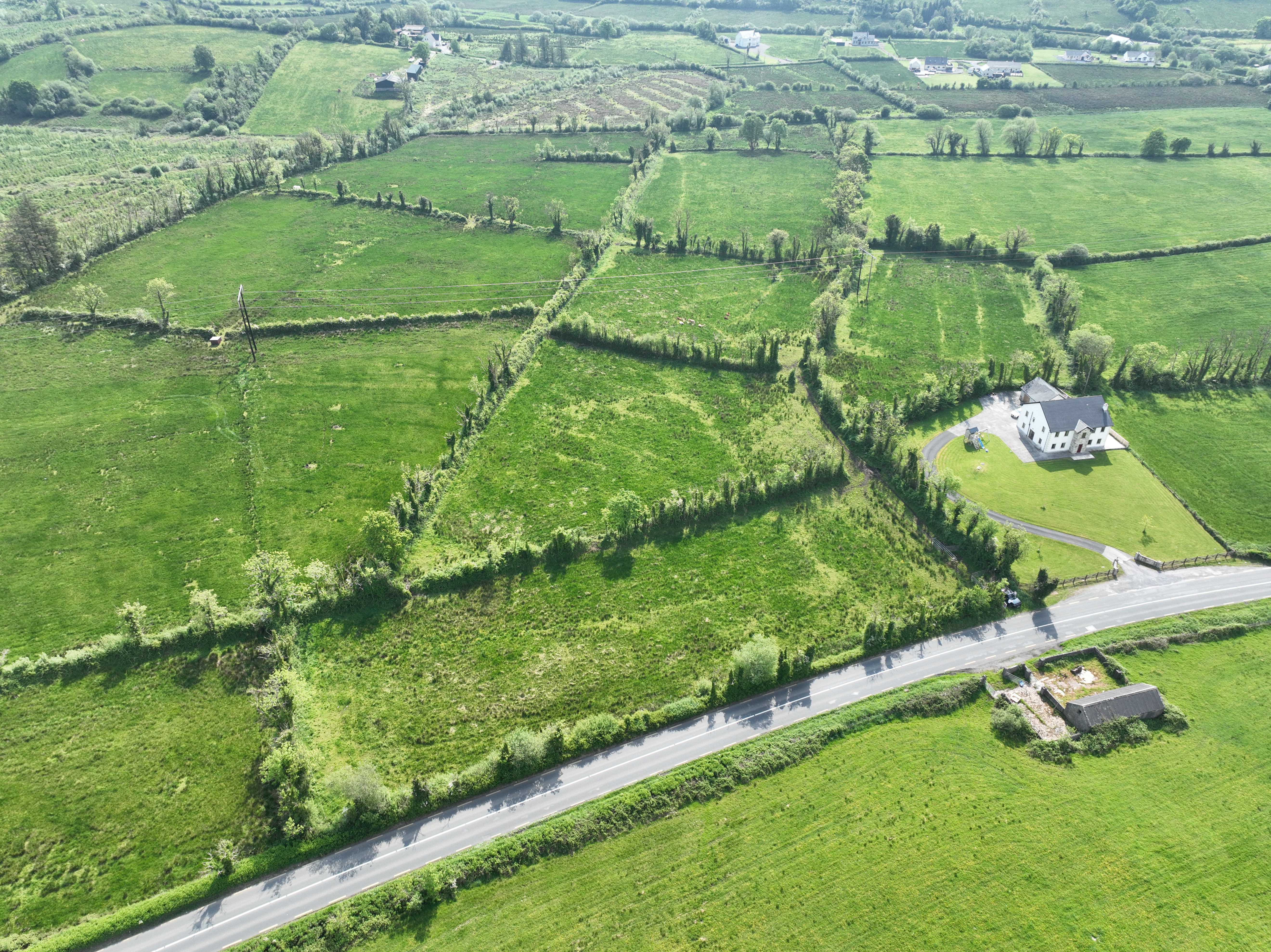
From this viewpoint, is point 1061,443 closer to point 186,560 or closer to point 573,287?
point 573,287

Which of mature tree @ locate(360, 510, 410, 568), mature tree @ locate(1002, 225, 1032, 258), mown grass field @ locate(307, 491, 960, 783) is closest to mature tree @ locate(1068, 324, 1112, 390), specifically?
mature tree @ locate(1002, 225, 1032, 258)

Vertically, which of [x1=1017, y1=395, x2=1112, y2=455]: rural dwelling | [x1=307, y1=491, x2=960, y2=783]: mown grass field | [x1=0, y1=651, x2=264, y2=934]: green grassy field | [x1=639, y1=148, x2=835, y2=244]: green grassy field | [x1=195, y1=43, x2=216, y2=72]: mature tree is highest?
[x1=195, y1=43, x2=216, y2=72]: mature tree

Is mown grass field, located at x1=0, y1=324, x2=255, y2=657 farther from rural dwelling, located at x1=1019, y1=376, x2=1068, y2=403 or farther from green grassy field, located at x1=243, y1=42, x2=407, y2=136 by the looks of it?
green grassy field, located at x1=243, y1=42, x2=407, y2=136

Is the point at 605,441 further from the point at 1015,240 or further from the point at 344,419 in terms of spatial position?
the point at 1015,240

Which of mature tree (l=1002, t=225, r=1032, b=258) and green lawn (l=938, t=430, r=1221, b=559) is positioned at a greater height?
mature tree (l=1002, t=225, r=1032, b=258)

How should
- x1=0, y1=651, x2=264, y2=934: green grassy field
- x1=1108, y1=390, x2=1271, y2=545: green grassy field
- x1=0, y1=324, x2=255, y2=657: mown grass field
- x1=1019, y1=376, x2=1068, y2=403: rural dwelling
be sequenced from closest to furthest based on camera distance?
x1=0, y1=651, x2=264, y2=934: green grassy field, x1=0, y1=324, x2=255, y2=657: mown grass field, x1=1108, y1=390, x2=1271, y2=545: green grassy field, x1=1019, y1=376, x2=1068, y2=403: rural dwelling
